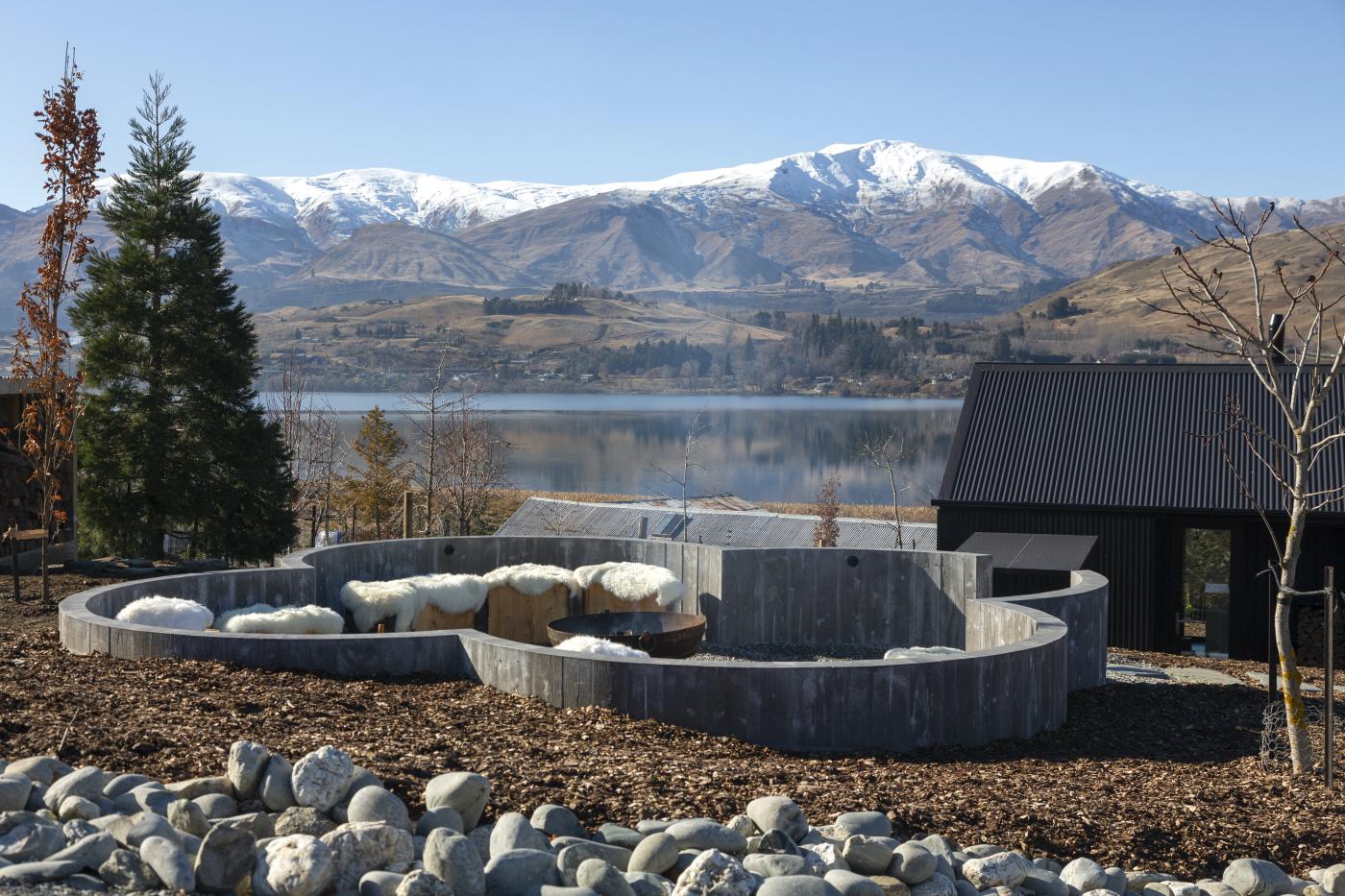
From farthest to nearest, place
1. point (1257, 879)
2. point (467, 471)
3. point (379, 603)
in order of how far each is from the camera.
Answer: point (467, 471)
point (379, 603)
point (1257, 879)

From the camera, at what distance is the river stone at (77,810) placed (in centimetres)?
479

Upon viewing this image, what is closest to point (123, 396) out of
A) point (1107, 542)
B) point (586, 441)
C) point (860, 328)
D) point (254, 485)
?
point (254, 485)

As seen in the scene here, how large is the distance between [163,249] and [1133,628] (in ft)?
51.8

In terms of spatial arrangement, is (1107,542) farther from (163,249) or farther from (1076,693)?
(163,249)

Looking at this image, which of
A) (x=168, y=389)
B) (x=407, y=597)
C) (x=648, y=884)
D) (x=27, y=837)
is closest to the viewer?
(x=27, y=837)

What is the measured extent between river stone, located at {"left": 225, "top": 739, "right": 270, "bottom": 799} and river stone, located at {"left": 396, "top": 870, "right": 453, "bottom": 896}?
983 millimetres

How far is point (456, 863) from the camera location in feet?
14.9

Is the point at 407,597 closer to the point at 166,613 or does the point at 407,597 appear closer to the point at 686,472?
the point at 166,613

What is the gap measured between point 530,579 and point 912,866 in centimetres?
896

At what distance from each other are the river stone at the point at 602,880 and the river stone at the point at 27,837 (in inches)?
73.2

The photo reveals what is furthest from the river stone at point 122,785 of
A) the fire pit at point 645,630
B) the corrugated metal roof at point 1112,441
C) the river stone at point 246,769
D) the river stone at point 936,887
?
the corrugated metal roof at point 1112,441

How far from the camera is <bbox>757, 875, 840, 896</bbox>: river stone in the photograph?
4590 mm

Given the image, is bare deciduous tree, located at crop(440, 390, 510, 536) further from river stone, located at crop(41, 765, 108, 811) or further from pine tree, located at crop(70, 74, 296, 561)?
river stone, located at crop(41, 765, 108, 811)

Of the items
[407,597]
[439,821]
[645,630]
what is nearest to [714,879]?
[439,821]
